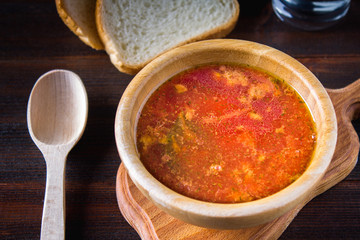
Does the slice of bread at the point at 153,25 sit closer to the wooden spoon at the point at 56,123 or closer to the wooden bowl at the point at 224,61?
the wooden spoon at the point at 56,123

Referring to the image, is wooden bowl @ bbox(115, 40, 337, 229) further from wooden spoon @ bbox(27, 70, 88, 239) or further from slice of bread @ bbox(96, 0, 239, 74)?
slice of bread @ bbox(96, 0, 239, 74)

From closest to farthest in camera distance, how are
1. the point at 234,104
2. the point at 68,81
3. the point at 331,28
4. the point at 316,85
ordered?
the point at 316,85 → the point at 234,104 → the point at 68,81 → the point at 331,28

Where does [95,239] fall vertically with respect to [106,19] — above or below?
below

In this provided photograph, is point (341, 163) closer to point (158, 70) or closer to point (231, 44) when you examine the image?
point (231, 44)

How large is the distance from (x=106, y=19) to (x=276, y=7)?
0.99 m

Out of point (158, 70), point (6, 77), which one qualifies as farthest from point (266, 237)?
point (6, 77)

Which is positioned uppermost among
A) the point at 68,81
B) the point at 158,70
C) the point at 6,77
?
the point at 158,70

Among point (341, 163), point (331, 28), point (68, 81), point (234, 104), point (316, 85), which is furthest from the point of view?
point (331, 28)

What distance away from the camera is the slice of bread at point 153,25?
211 cm

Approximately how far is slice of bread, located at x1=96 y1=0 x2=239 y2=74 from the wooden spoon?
30 cm

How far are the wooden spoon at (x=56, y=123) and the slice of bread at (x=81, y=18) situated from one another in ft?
0.96

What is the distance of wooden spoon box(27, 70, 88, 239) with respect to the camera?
1581mm

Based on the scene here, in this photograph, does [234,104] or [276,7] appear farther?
[276,7]

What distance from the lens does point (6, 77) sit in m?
2.18
